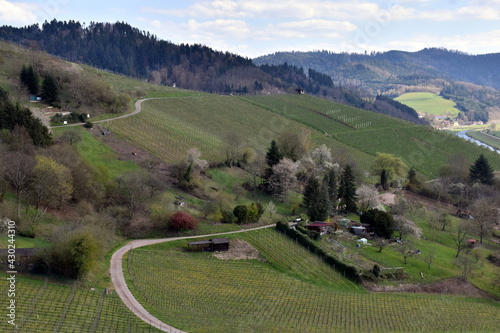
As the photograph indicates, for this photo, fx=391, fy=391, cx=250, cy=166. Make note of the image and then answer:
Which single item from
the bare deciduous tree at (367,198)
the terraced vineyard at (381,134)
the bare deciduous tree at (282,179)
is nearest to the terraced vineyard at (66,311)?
the bare deciduous tree at (282,179)

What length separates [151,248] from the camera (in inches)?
1874

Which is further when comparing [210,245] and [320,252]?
[320,252]

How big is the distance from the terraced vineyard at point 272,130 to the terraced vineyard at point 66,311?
43423mm

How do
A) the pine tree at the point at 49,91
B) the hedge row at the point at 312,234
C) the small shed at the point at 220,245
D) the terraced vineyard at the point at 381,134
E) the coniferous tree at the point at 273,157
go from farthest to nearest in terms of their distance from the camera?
1. the terraced vineyard at the point at 381,134
2. the pine tree at the point at 49,91
3. the coniferous tree at the point at 273,157
4. the hedge row at the point at 312,234
5. the small shed at the point at 220,245

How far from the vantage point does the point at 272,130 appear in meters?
118

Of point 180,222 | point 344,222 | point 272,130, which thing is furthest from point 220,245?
point 272,130

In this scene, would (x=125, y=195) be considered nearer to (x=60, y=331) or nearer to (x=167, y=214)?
(x=167, y=214)

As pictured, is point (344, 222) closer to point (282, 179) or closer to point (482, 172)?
point (282, 179)

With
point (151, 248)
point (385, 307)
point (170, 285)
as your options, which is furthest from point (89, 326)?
point (385, 307)

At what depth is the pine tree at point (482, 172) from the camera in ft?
296

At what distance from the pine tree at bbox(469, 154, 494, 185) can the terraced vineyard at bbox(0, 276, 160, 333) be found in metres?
86.3

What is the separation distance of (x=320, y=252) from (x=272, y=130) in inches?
2791

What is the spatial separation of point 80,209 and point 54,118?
33.3 metres

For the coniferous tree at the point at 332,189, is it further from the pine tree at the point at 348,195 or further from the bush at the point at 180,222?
the bush at the point at 180,222
